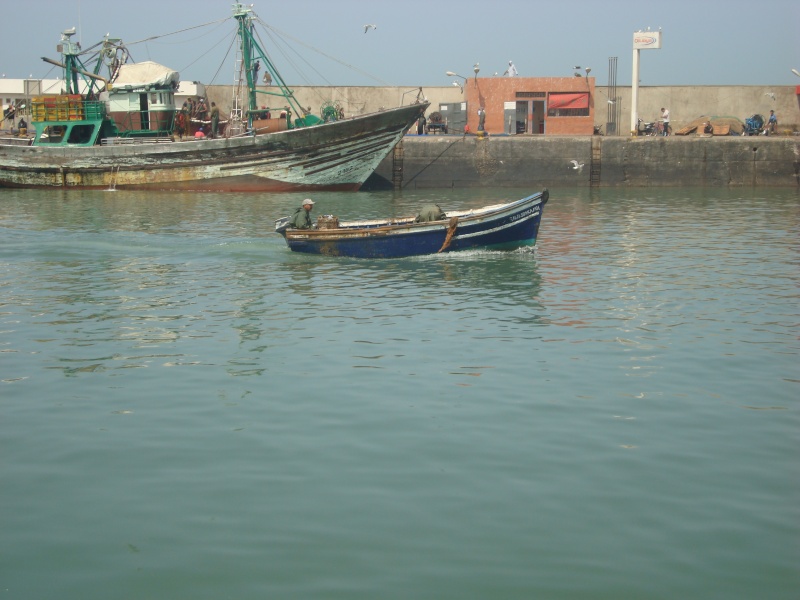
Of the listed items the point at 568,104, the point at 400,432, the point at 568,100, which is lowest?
the point at 400,432

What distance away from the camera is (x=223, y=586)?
636 centimetres

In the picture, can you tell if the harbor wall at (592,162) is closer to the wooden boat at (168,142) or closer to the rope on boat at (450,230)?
the wooden boat at (168,142)

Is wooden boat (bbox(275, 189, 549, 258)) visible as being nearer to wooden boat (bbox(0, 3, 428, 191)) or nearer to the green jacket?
the green jacket

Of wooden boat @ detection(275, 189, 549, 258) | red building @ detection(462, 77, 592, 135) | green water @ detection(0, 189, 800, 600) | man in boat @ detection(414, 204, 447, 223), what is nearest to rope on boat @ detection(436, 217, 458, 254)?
wooden boat @ detection(275, 189, 549, 258)

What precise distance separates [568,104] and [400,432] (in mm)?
39981

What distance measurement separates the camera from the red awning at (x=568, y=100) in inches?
1836

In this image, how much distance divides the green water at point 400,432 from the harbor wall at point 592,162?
20.9 meters

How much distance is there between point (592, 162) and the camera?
3984 centimetres

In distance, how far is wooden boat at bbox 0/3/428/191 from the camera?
120 ft

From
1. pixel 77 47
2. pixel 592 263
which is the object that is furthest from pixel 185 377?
pixel 77 47

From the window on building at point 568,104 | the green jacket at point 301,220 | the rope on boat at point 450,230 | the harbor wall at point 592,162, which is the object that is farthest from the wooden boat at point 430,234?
the window on building at point 568,104

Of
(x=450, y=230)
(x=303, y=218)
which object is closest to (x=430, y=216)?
(x=450, y=230)

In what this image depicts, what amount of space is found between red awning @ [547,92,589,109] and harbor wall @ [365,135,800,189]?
7.02 metres

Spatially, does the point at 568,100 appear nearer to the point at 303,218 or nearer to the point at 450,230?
the point at 450,230
